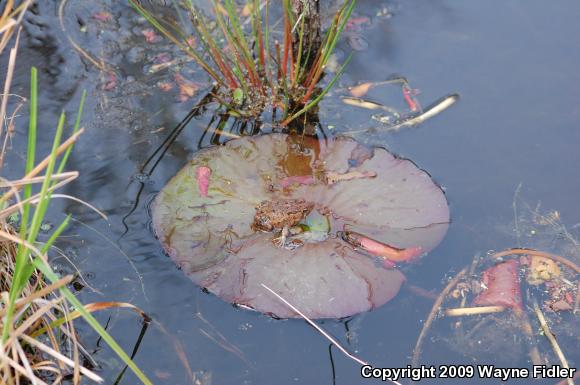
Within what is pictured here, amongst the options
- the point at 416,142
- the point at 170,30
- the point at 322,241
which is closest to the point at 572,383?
the point at 322,241

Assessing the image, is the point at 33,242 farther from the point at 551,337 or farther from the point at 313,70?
the point at 551,337

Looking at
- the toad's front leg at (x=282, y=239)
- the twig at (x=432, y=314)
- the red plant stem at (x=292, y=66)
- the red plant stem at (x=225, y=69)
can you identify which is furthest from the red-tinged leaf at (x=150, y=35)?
the twig at (x=432, y=314)

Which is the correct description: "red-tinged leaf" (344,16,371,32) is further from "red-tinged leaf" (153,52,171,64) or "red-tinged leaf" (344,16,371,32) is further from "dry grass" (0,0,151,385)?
"dry grass" (0,0,151,385)

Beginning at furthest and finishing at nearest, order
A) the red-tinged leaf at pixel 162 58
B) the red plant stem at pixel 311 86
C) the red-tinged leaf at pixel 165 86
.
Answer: the red-tinged leaf at pixel 162 58 → the red-tinged leaf at pixel 165 86 → the red plant stem at pixel 311 86

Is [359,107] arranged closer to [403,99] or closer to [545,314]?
[403,99]

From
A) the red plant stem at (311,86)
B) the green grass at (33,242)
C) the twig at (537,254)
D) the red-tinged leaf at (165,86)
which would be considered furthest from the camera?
the red-tinged leaf at (165,86)

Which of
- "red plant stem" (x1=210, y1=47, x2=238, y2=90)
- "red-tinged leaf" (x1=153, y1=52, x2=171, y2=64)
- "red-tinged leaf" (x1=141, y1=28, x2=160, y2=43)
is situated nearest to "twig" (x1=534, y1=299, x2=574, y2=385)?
"red plant stem" (x1=210, y1=47, x2=238, y2=90)

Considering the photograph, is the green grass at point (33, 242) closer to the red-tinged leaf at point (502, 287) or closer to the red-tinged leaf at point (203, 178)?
the red-tinged leaf at point (203, 178)
